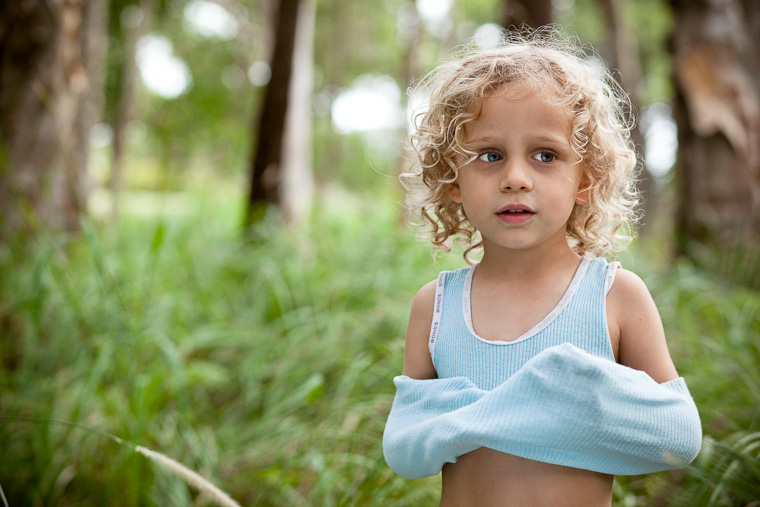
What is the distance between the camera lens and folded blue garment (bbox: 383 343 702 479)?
0.98m

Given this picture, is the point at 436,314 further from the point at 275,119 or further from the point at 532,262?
the point at 275,119

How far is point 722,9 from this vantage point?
452 cm

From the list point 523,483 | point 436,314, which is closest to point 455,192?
point 436,314

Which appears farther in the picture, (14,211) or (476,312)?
(14,211)

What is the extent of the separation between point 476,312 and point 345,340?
177 centimetres

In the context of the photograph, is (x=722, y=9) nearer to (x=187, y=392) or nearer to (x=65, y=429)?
(x=187, y=392)

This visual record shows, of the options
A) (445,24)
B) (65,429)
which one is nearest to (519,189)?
(65,429)

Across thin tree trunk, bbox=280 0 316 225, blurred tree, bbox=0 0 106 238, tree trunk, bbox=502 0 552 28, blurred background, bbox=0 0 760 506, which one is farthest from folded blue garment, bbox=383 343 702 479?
thin tree trunk, bbox=280 0 316 225

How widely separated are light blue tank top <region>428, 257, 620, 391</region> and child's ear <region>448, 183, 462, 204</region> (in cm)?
22

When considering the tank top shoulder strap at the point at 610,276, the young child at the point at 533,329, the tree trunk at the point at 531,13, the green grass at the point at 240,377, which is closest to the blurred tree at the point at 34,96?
the green grass at the point at 240,377

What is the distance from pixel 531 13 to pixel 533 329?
2995 mm

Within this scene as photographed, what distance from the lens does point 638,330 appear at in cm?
110

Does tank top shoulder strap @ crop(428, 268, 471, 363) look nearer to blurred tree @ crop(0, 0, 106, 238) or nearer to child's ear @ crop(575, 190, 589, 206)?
child's ear @ crop(575, 190, 589, 206)

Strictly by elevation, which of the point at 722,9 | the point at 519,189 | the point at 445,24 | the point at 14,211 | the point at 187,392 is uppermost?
the point at 445,24
